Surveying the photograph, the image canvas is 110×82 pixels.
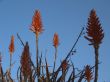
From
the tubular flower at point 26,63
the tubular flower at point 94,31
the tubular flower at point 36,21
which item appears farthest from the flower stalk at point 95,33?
the tubular flower at point 36,21

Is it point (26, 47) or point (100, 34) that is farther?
point (100, 34)

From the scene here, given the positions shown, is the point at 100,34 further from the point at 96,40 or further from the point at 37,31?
the point at 37,31

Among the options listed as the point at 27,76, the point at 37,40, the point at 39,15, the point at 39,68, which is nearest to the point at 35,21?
the point at 39,15

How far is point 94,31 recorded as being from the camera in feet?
12.2

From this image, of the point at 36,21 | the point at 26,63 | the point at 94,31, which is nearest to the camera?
the point at 26,63

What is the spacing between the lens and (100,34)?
3797 millimetres

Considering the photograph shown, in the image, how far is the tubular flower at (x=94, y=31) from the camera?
3693mm

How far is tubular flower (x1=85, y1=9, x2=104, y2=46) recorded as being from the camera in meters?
3.69

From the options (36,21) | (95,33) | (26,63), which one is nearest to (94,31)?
(95,33)

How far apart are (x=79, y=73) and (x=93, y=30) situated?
631 millimetres

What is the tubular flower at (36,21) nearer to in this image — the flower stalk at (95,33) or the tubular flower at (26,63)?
the flower stalk at (95,33)

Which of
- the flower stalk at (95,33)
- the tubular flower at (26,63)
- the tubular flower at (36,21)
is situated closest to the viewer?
the tubular flower at (26,63)

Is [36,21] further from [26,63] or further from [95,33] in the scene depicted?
[26,63]

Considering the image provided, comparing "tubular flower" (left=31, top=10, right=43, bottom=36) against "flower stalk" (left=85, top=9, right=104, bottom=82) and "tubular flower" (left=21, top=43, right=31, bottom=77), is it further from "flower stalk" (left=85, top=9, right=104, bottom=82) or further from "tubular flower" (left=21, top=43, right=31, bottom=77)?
"tubular flower" (left=21, top=43, right=31, bottom=77)
